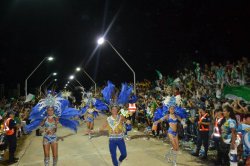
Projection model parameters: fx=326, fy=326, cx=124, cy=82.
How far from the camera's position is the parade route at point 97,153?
433 inches

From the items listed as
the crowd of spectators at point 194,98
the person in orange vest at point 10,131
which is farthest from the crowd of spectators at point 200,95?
the person in orange vest at point 10,131

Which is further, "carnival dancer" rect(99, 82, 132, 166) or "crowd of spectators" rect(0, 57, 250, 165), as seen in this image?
"crowd of spectators" rect(0, 57, 250, 165)

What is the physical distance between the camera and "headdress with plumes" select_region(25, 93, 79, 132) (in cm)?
978

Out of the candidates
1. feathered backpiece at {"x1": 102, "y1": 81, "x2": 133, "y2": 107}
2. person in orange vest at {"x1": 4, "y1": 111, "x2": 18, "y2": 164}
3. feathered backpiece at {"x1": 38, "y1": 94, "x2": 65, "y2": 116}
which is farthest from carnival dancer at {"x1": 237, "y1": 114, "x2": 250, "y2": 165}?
person in orange vest at {"x1": 4, "y1": 111, "x2": 18, "y2": 164}

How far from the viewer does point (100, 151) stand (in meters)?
13.1

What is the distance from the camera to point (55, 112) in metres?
9.95

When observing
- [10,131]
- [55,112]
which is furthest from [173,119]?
[10,131]

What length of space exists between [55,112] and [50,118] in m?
0.34

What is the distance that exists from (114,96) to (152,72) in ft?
102

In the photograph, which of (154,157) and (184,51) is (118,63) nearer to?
(184,51)

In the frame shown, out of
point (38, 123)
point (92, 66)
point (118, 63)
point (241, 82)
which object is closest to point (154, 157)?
point (38, 123)

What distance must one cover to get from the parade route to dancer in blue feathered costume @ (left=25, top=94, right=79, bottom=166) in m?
1.77

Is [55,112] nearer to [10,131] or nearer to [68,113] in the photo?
[68,113]

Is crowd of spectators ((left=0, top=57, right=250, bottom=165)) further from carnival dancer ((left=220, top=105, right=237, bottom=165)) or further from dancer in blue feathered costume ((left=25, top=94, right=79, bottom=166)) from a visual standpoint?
dancer in blue feathered costume ((left=25, top=94, right=79, bottom=166))
